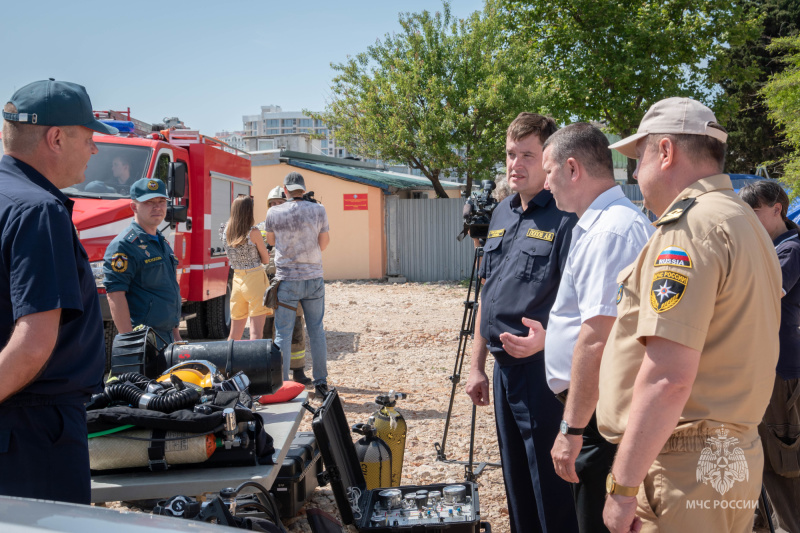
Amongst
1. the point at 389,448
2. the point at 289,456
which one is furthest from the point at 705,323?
the point at 289,456

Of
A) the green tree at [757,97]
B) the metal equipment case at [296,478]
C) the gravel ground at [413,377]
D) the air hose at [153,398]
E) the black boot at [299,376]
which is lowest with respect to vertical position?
the gravel ground at [413,377]

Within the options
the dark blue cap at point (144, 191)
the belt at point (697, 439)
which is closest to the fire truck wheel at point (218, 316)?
the dark blue cap at point (144, 191)

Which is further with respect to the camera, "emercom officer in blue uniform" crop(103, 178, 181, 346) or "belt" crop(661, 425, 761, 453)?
"emercom officer in blue uniform" crop(103, 178, 181, 346)

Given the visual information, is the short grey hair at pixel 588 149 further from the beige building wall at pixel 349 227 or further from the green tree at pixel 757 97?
the green tree at pixel 757 97

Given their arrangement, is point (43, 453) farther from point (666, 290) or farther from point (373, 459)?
point (373, 459)

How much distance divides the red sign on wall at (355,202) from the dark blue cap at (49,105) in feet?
62.8

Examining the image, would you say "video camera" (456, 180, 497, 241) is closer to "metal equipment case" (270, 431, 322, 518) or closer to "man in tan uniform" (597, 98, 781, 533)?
"metal equipment case" (270, 431, 322, 518)

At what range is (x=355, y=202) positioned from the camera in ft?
70.3

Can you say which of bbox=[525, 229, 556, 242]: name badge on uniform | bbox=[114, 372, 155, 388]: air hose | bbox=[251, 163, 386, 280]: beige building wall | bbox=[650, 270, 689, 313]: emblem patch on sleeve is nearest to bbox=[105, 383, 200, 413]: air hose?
bbox=[114, 372, 155, 388]: air hose

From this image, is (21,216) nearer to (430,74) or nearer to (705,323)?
(705,323)

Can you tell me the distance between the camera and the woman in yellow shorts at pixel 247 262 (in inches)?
284

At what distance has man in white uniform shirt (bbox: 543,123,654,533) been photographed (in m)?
2.33

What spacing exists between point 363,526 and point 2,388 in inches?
70.8

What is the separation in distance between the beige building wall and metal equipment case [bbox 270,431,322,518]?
1690 centimetres
